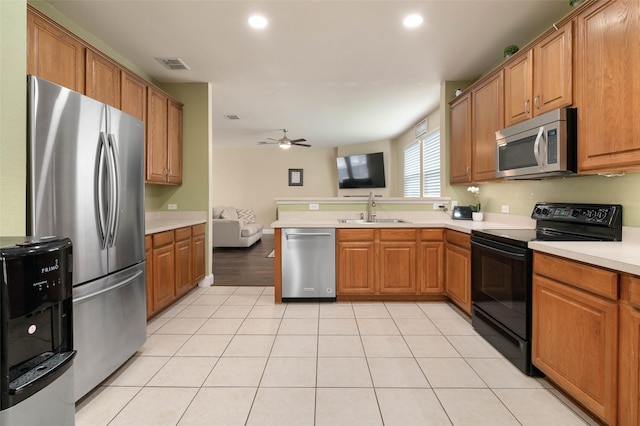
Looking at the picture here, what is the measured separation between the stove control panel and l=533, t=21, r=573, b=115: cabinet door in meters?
0.72

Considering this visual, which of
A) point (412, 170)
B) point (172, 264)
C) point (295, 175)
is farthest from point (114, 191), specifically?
point (295, 175)

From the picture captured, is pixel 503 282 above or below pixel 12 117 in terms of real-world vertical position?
below

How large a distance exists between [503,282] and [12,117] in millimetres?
2901

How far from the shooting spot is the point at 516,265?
2107 mm

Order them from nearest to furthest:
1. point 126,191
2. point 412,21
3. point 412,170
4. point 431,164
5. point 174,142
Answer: point 126,191, point 412,21, point 174,142, point 431,164, point 412,170

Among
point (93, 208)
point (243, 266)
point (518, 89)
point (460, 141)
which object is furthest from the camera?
point (243, 266)

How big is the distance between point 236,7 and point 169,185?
2.43 m

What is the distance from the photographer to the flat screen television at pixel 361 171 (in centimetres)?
810

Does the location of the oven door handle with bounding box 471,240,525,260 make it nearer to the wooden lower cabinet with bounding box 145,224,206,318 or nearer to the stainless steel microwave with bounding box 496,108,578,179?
the stainless steel microwave with bounding box 496,108,578,179

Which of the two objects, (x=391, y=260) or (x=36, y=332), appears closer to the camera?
(x=36, y=332)

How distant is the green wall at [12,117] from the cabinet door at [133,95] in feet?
6.06

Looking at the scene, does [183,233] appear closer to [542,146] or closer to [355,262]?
[355,262]

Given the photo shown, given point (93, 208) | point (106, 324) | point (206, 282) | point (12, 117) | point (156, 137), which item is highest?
point (156, 137)

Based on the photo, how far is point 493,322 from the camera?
7.89 feet
